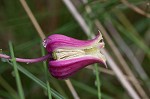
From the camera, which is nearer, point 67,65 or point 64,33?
point 67,65

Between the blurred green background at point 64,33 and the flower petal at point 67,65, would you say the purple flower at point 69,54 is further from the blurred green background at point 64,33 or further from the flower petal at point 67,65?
the blurred green background at point 64,33

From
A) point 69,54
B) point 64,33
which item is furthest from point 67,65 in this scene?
point 64,33

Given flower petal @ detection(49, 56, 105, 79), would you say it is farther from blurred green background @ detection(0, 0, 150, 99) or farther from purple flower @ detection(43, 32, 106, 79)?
blurred green background @ detection(0, 0, 150, 99)

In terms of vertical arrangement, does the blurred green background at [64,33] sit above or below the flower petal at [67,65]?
above

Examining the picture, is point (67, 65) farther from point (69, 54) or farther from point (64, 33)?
point (64, 33)

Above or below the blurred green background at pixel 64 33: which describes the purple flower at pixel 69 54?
below

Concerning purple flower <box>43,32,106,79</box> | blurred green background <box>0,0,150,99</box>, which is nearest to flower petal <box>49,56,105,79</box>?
purple flower <box>43,32,106,79</box>

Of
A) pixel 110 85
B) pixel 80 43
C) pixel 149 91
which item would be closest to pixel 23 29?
pixel 110 85

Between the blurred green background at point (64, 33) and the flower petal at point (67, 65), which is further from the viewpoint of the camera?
the blurred green background at point (64, 33)

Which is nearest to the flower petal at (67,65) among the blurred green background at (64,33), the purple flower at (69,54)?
the purple flower at (69,54)
